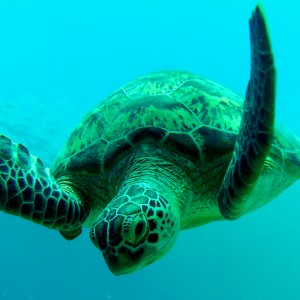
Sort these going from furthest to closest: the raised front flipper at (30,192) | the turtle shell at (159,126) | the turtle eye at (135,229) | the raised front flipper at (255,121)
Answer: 1. the turtle shell at (159,126)
2. the raised front flipper at (30,192)
3. the turtle eye at (135,229)
4. the raised front flipper at (255,121)

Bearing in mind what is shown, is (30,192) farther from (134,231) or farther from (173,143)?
(173,143)

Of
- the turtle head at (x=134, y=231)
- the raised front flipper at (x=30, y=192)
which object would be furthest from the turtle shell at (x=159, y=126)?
the turtle head at (x=134, y=231)

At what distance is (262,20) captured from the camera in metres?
2.22

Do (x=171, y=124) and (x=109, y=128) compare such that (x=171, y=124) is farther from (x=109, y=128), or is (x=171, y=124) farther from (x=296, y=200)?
(x=296, y=200)

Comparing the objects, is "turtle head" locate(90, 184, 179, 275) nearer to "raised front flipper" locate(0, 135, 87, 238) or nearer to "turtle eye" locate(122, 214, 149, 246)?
"turtle eye" locate(122, 214, 149, 246)

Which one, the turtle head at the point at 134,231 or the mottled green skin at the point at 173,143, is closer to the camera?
the turtle head at the point at 134,231

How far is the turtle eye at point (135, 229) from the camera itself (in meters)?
2.41

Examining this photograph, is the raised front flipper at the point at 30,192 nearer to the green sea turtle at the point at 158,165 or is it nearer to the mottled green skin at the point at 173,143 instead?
the green sea turtle at the point at 158,165

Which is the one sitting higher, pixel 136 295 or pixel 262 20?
pixel 262 20

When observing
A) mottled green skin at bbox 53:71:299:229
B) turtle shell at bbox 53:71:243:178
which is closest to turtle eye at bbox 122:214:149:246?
mottled green skin at bbox 53:71:299:229

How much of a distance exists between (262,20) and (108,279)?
3300cm

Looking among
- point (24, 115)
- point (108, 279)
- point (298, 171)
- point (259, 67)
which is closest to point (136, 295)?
point (108, 279)

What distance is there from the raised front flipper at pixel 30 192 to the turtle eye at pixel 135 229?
1.03 meters

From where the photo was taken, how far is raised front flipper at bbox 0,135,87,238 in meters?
3.02
